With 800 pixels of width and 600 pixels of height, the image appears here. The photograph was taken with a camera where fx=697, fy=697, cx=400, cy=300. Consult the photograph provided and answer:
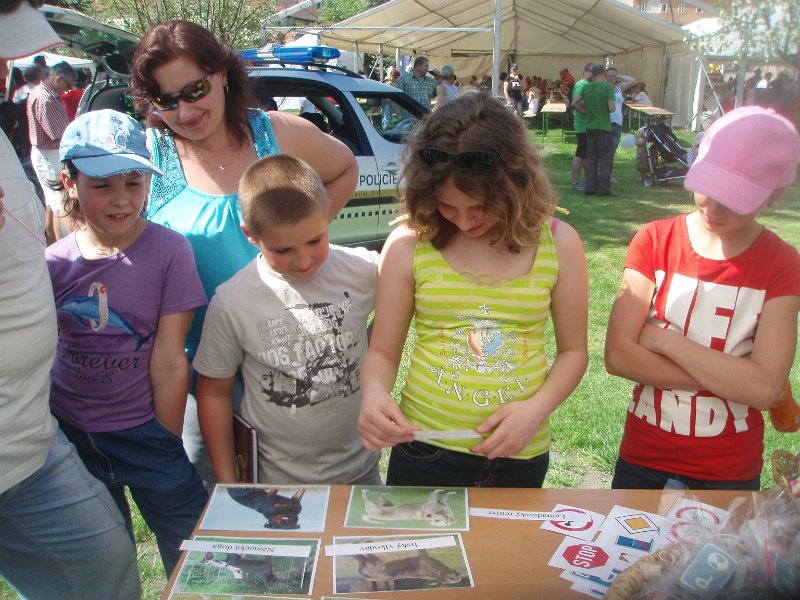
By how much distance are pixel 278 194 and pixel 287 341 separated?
1.15ft

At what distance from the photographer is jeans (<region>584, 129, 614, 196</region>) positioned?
9.62 meters

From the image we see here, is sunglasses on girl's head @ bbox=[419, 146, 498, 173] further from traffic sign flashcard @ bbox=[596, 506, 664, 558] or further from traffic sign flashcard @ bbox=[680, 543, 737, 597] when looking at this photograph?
traffic sign flashcard @ bbox=[680, 543, 737, 597]

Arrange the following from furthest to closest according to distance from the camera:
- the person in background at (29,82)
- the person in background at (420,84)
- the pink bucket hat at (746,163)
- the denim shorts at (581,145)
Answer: the person in background at (420,84)
the denim shorts at (581,145)
the person in background at (29,82)
the pink bucket hat at (746,163)

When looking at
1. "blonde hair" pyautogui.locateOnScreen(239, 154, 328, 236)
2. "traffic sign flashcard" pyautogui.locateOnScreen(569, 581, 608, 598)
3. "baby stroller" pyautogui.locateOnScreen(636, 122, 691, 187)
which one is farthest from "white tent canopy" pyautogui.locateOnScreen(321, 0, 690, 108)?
"traffic sign flashcard" pyautogui.locateOnScreen(569, 581, 608, 598)

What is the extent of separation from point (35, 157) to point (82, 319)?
556cm

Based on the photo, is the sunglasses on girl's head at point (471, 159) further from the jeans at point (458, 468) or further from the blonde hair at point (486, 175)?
the jeans at point (458, 468)

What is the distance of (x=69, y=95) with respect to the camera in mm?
9383

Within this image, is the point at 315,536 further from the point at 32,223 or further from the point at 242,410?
the point at 32,223

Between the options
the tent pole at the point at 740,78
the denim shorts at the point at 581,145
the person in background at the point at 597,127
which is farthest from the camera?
the denim shorts at the point at 581,145

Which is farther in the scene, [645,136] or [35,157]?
[645,136]

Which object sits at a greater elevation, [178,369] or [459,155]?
[459,155]

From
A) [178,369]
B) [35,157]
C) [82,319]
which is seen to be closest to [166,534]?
[178,369]

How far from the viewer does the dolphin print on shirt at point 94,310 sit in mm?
1650

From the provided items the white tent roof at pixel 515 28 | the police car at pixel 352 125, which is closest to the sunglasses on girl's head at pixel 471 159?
the police car at pixel 352 125
